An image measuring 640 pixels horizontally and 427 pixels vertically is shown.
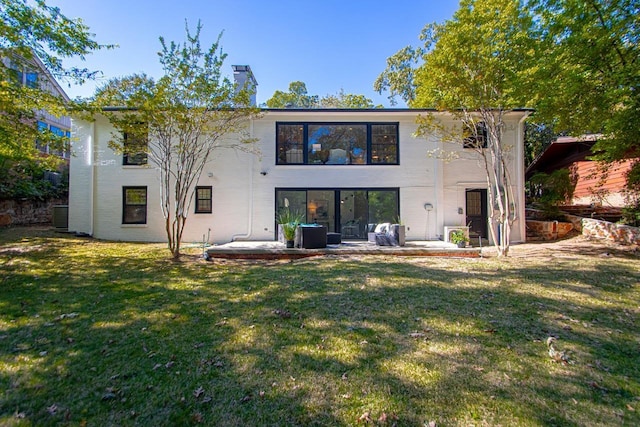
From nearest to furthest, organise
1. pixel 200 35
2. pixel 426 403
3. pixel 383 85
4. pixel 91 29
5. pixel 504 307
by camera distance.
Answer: pixel 426 403 < pixel 504 307 < pixel 200 35 < pixel 91 29 < pixel 383 85

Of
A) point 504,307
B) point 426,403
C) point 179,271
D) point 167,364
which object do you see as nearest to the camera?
point 426,403

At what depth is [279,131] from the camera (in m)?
11.5

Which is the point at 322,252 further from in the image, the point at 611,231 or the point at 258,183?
the point at 611,231

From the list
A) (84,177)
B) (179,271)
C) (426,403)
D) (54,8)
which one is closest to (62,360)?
(426,403)

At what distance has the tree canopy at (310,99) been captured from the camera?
2395cm

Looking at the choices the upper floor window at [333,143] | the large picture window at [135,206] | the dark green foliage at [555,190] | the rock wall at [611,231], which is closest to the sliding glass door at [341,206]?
the upper floor window at [333,143]

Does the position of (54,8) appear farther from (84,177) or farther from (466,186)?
(466,186)

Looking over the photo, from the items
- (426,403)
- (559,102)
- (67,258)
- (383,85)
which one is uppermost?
(383,85)

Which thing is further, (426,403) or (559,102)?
(559,102)

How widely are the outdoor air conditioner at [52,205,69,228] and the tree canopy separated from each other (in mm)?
13080

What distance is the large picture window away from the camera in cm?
1142

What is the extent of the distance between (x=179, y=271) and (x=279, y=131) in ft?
22.1

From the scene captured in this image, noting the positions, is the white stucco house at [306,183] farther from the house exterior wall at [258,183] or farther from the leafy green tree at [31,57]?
the leafy green tree at [31,57]

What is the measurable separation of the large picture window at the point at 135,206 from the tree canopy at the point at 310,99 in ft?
38.2
